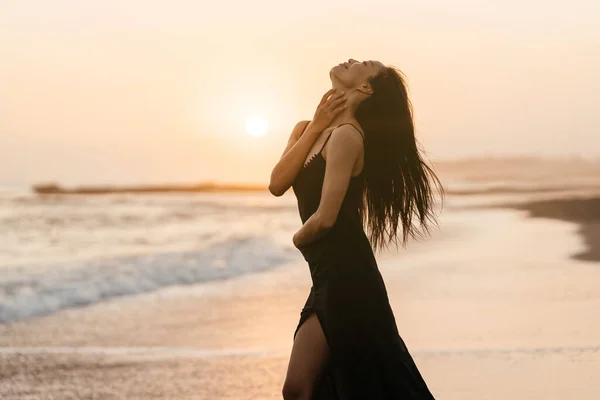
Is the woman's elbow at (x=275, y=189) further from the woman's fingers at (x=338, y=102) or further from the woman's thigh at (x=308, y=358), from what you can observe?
the woman's thigh at (x=308, y=358)

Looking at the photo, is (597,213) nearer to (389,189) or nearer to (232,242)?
(232,242)

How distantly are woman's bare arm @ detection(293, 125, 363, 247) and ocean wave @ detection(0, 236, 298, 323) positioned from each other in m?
7.27

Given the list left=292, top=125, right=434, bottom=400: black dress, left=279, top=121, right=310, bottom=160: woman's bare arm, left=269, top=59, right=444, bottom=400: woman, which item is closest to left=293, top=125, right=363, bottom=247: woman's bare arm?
left=269, top=59, right=444, bottom=400: woman

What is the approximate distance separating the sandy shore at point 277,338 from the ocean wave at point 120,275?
49 cm

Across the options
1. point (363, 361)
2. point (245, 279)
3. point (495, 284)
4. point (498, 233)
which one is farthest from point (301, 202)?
point (498, 233)

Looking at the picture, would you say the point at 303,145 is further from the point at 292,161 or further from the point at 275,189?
the point at 275,189

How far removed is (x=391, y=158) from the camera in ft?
12.6

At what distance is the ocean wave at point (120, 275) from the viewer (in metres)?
11.0

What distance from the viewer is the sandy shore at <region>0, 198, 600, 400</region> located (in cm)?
634

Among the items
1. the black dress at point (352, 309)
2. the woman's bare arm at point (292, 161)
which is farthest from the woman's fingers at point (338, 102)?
the black dress at point (352, 309)

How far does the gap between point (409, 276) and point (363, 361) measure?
9361 millimetres

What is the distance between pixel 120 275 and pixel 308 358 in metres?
9.99

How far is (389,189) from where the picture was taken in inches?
153

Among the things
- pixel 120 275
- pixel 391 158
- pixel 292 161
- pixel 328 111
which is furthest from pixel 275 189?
pixel 120 275
